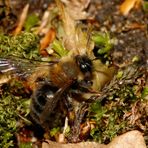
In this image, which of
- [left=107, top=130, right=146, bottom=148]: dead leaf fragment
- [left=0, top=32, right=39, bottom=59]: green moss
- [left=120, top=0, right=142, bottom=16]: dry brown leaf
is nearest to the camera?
[left=107, top=130, right=146, bottom=148]: dead leaf fragment

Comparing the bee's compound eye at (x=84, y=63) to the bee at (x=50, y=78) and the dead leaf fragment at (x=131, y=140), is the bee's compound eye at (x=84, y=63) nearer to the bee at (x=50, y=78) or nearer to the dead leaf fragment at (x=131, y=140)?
the bee at (x=50, y=78)

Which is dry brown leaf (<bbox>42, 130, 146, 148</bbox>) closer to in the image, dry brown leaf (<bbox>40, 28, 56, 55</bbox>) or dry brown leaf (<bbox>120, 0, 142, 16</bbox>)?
dry brown leaf (<bbox>40, 28, 56, 55</bbox>)

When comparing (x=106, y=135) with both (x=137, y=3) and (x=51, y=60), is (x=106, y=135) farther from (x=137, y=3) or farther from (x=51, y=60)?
(x=137, y=3)

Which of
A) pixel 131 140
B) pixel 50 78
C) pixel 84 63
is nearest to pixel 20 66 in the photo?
pixel 50 78

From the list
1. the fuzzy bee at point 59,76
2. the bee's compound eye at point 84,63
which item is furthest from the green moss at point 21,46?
the bee's compound eye at point 84,63

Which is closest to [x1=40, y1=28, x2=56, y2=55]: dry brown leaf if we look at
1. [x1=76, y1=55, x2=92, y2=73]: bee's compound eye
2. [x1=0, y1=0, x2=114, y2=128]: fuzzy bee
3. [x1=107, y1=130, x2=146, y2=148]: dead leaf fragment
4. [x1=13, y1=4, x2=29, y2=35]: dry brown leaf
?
[x1=13, y1=4, x2=29, y2=35]: dry brown leaf
